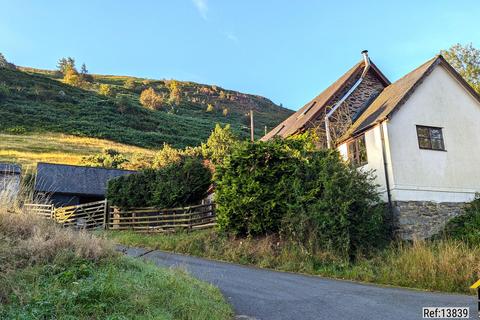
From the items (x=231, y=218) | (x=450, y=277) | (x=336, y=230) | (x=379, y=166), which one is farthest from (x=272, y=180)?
(x=450, y=277)

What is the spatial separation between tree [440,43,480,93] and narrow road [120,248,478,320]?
824 inches

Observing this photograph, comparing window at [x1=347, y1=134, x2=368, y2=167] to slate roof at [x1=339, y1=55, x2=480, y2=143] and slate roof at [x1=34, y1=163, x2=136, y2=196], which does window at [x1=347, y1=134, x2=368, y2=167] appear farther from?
slate roof at [x1=34, y1=163, x2=136, y2=196]

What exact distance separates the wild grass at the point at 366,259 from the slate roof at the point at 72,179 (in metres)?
18.5

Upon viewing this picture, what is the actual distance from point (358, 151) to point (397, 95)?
9.44 ft

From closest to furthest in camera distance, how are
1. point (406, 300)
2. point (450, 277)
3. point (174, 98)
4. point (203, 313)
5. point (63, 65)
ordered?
1. point (203, 313)
2. point (406, 300)
3. point (450, 277)
4. point (174, 98)
5. point (63, 65)

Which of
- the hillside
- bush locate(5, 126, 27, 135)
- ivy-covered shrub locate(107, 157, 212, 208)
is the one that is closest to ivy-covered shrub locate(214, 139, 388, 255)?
ivy-covered shrub locate(107, 157, 212, 208)

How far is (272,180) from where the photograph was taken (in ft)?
48.0

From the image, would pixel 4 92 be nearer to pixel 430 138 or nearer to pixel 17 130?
pixel 17 130

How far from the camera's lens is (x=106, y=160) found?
44938 mm

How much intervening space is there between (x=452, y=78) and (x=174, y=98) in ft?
261

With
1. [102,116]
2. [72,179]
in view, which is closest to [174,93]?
[102,116]

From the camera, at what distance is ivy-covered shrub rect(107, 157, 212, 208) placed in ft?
62.4

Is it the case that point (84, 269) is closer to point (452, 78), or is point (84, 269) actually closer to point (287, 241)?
point (287, 241)

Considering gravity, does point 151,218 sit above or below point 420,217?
above
